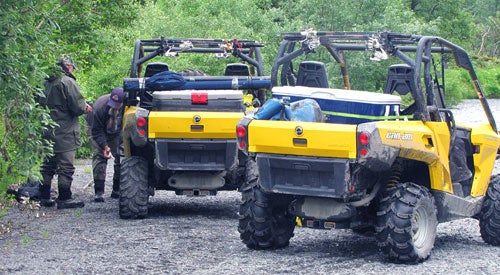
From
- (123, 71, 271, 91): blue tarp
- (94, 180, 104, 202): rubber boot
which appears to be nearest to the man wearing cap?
(94, 180, 104, 202): rubber boot

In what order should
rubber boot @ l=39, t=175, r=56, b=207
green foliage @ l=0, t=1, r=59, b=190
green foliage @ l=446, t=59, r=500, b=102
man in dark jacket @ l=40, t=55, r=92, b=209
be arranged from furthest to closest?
green foliage @ l=446, t=59, r=500, b=102, rubber boot @ l=39, t=175, r=56, b=207, man in dark jacket @ l=40, t=55, r=92, b=209, green foliage @ l=0, t=1, r=59, b=190

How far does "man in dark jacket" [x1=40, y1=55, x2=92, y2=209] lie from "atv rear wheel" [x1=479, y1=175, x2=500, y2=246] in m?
5.60

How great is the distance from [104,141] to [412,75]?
5877 millimetres

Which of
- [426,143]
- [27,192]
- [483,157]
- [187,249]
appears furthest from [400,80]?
[27,192]

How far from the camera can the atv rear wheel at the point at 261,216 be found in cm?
986

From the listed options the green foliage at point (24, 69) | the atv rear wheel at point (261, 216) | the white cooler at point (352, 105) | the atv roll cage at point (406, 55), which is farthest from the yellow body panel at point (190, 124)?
the white cooler at point (352, 105)

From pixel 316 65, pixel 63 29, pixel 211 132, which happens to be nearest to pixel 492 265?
pixel 316 65

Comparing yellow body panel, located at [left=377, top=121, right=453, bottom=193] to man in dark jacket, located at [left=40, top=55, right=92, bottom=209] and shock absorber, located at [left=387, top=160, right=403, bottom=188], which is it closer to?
shock absorber, located at [left=387, top=160, right=403, bottom=188]

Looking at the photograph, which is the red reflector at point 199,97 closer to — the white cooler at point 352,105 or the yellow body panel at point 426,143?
the white cooler at point 352,105

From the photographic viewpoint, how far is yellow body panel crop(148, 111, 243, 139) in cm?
1191

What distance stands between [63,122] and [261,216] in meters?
4.59

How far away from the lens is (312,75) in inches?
423

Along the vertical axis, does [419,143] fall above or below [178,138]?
above

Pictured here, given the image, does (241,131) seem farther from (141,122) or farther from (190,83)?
(190,83)
